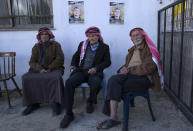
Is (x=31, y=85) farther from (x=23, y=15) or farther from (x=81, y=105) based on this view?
(x=23, y=15)

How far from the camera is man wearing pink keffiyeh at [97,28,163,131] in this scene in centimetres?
244

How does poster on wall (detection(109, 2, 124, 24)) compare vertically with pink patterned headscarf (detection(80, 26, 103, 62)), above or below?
above

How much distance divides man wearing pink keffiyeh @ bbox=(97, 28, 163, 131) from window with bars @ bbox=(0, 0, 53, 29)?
1979 millimetres

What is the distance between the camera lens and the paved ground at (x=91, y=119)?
2.54 meters

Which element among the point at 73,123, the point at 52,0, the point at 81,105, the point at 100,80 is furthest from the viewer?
the point at 52,0

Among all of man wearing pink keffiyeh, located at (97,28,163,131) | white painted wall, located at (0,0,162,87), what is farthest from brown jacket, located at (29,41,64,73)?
man wearing pink keffiyeh, located at (97,28,163,131)

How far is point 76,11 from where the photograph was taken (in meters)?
3.68

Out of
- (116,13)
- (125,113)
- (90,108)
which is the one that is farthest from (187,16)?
(90,108)

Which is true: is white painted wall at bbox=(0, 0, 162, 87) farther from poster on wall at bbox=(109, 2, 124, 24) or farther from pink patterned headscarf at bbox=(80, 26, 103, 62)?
pink patterned headscarf at bbox=(80, 26, 103, 62)

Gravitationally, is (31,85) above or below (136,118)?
above

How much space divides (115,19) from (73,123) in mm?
2137

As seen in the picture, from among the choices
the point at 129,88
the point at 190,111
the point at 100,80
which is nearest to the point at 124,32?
the point at 100,80

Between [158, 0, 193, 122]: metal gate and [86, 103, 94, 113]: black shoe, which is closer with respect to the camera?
[158, 0, 193, 122]: metal gate

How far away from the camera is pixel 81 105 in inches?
129
